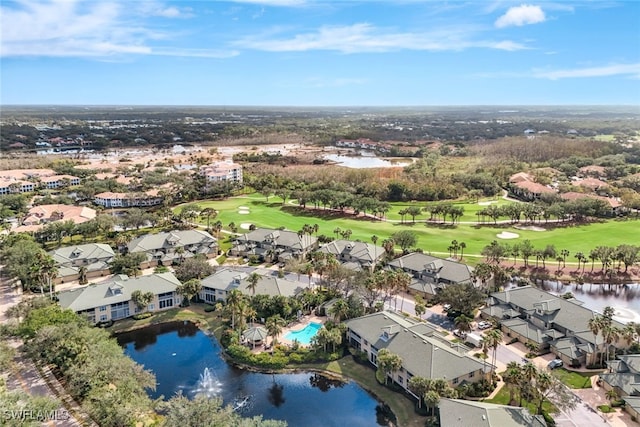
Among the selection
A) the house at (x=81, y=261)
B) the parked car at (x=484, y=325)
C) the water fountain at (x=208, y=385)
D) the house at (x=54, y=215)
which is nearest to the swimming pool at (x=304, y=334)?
the water fountain at (x=208, y=385)

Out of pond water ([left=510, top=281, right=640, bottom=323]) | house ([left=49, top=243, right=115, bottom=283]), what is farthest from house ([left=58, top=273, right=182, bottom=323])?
pond water ([left=510, top=281, right=640, bottom=323])

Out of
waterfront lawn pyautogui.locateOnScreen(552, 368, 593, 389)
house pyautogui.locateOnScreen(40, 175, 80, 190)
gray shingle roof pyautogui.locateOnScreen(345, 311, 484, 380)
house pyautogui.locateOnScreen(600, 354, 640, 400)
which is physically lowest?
waterfront lawn pyautogui.locateOnScreen(552, 368, 593, 389)

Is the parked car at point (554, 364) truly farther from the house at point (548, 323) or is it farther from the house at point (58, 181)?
the house at point (58, 181)

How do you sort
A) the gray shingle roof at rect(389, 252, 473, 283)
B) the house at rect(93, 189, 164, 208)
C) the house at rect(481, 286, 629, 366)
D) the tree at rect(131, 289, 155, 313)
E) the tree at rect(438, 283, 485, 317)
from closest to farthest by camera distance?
the house at rect(481, 286, 629, 366) < the tree at rect(438, 283, 485, 317) < the tree at rect(131, 289, 155, 313) < the gray shingle roof at rect(389, 252, 473, 283) < the house at rect(93, 189, 164, 208)

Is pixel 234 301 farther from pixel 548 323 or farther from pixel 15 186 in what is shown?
pixel 15 186

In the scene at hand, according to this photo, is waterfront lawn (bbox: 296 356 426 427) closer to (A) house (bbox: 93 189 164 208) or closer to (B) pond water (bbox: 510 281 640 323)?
(B) pond water (bbox: 510 281 640 323)

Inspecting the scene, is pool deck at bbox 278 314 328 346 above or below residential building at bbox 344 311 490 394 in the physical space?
below

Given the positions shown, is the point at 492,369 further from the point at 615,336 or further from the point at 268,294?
the point at 268,294

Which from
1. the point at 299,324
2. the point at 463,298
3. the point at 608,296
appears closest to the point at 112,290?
the point at 299,324
